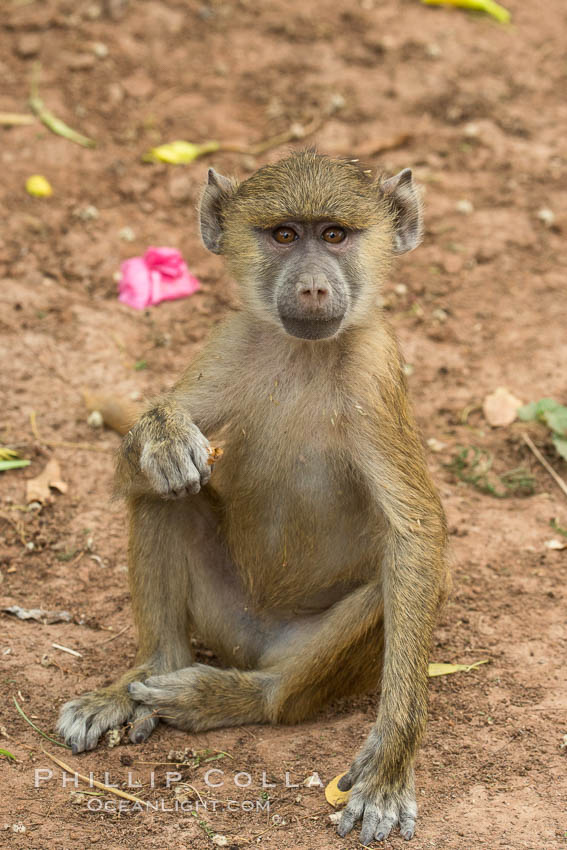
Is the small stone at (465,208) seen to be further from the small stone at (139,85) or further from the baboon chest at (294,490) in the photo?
the baboon chest at (294,490)

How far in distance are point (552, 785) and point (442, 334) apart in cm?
358

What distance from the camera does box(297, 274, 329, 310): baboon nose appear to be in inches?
160

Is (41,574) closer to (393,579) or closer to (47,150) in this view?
(393,579)

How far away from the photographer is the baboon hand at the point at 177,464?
3.93m

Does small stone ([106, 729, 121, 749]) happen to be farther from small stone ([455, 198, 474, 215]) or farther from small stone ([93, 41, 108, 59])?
small stone ([93, 41, 108, 59])

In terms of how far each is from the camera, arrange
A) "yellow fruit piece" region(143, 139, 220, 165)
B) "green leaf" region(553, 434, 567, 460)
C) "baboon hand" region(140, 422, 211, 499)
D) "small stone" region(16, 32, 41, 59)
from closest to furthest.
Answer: "baboon hand" region(140, 422, 211, 499)
"green leaf" region(553, 434, 567, 460)
"yellow fruit piece" region(143, 139, 220, 165)
"small stone" region(16, 32, 41, 59)

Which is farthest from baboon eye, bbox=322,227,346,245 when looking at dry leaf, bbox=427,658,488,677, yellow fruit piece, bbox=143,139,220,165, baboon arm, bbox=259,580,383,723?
yellow fruit piece, bbox=143,139,220,165

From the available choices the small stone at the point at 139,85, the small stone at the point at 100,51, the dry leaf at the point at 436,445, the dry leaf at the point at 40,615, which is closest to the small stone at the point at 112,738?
the dry leaf at the point at 40,615

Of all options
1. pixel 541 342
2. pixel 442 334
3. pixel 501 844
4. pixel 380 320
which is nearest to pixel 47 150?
pixel 442 334

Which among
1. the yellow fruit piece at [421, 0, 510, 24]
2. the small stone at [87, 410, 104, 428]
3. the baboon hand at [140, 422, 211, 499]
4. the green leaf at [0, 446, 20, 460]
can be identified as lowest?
the green leaf at [0, 446, 20, 460]

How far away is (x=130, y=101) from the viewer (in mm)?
8688

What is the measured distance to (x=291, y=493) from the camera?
438 cm

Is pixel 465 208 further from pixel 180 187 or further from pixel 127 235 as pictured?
pixel 127 235

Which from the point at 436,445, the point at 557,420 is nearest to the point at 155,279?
the point at 436,445
